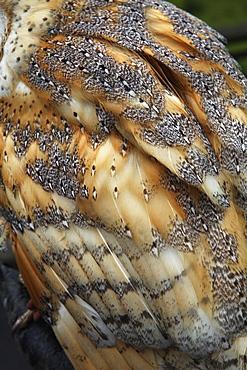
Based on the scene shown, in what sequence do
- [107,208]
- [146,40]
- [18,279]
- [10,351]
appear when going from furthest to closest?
[10,351] → [18,279] → [146,40] → [107,208]

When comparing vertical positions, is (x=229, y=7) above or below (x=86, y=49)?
below

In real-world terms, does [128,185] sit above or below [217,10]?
above

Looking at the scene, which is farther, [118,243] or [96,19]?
→ [96,19]

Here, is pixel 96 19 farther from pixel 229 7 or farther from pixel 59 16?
pixel 229 7

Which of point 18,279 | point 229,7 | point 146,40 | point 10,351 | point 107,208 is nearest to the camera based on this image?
point 107,208

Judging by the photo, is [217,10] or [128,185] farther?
[217,10]

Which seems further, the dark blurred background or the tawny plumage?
the dark blurred background

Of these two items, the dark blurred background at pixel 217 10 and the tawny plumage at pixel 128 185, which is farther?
the dark blurred background at pixel 217 10

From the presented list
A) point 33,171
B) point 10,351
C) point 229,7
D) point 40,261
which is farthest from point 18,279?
point 229,7
